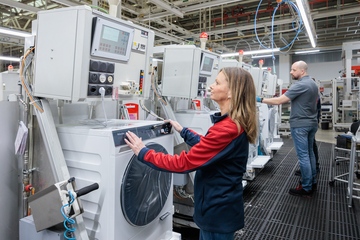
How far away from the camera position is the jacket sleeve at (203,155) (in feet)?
4.59

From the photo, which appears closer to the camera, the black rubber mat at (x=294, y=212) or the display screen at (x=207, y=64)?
the black rubber mat at (x=294, y=212)

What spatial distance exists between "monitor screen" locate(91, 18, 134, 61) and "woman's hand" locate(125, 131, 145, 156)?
53 cm

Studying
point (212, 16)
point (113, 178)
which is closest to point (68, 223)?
point (113, 178)

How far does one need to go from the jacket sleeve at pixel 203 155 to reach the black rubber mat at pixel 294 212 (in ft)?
5.41

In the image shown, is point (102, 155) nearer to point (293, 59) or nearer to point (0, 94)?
point (0, 94)

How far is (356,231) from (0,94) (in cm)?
363

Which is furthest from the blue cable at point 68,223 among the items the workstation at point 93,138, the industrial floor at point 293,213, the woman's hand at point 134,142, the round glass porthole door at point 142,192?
the industrial floor at point 293,213

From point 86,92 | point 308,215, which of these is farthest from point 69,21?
point 308,215

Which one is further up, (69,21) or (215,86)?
(69,21)

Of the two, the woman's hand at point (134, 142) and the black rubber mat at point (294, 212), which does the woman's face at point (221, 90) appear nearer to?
the woman's hand at point (134, 142)

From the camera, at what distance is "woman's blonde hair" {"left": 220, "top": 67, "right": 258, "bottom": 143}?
146 centimetres

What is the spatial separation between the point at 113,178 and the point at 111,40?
33.9 inches

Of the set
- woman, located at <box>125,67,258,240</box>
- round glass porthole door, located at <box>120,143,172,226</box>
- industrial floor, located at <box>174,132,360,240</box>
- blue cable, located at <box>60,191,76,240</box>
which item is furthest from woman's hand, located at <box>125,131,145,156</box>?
industrial floor, located at <box>174,132,360,240</box>

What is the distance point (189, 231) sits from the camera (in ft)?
9.61
